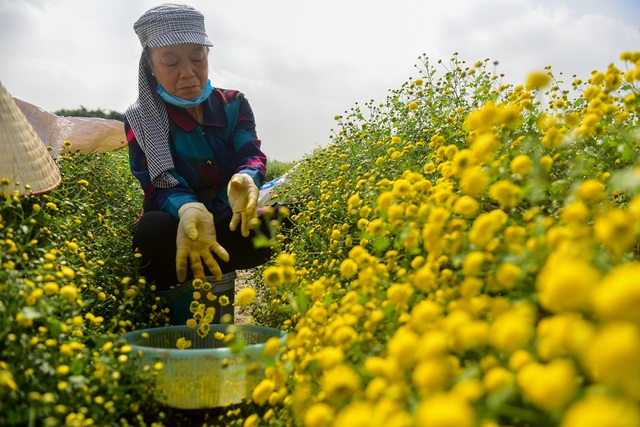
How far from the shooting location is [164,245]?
2592mm

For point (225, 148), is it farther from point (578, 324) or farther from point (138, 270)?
point (578, 324)

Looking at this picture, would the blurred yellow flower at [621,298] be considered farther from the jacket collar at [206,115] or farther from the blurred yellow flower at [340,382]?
the jacket collar at [206,115]

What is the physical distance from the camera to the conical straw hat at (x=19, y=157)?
2170mm

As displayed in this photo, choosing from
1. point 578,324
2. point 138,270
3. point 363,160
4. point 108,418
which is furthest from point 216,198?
point 578,324

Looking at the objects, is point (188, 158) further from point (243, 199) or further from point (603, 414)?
point (603, 414)

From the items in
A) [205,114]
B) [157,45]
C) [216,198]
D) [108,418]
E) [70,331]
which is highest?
[157,45]

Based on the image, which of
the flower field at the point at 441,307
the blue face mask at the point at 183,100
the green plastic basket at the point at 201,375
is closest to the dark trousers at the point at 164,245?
the flower field at the point at 441,307

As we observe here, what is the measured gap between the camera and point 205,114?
295 cm

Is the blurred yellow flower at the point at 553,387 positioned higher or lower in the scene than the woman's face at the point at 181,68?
lower

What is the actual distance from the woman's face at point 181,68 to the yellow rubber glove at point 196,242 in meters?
0.59

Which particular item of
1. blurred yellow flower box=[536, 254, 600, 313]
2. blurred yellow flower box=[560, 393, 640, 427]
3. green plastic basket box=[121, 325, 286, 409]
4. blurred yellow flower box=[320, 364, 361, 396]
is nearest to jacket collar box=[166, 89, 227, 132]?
green plastic basket box=[121, 325, 286, 409]

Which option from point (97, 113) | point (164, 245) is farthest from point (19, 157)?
point (97, 113)

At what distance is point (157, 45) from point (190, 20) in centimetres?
20

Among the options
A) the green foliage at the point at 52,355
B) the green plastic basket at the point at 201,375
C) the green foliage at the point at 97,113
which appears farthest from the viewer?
the green foliage at the point at 97,113
